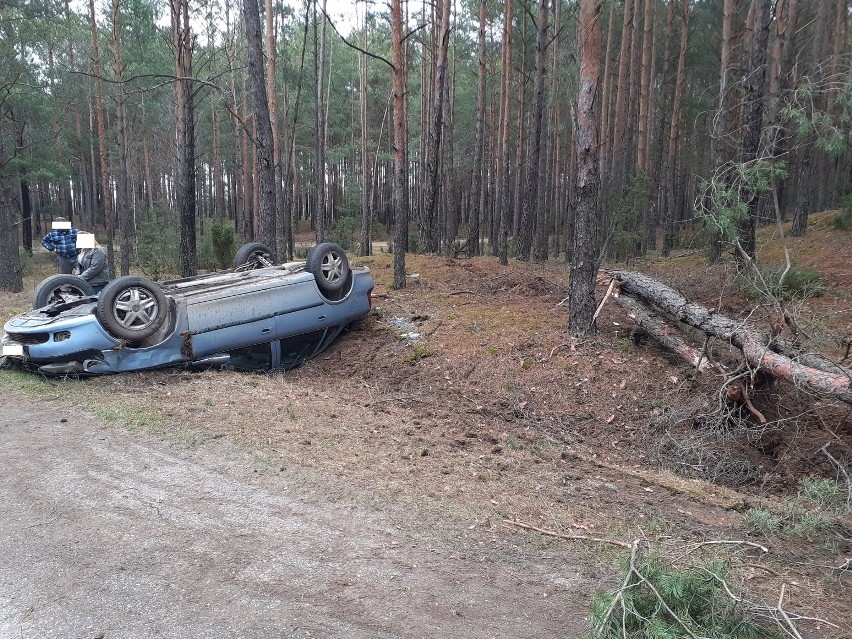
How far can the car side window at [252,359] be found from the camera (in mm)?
8430

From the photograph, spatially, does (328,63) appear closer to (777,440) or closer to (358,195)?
(358,195)

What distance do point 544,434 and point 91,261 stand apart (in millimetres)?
7645

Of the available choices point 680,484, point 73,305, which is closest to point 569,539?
point 680,484

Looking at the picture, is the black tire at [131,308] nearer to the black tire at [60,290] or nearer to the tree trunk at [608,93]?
the black tire at [60,290]

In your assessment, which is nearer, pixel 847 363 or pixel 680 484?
pixel 680 484

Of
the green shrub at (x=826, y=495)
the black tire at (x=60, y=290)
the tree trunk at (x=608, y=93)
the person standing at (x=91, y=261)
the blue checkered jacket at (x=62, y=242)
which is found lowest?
the green shrub at (x=826, y=495)

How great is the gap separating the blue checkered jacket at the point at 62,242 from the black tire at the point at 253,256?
3140 millimetres

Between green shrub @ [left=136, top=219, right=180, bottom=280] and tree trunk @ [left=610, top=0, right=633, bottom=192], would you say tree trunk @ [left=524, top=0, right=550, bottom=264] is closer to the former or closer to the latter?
tree trunk @ [left=610, top=0, right=633, bottom=192]

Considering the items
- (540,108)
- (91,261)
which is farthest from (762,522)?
(540,108)

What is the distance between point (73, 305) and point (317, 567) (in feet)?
20.1

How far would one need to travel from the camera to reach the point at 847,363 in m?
6.48

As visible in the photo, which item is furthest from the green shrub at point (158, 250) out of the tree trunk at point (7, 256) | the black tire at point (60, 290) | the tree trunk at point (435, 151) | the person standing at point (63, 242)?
the tree trunk at point (435, 151)

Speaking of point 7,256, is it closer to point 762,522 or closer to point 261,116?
point 261,116

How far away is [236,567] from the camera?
345 centimetres
